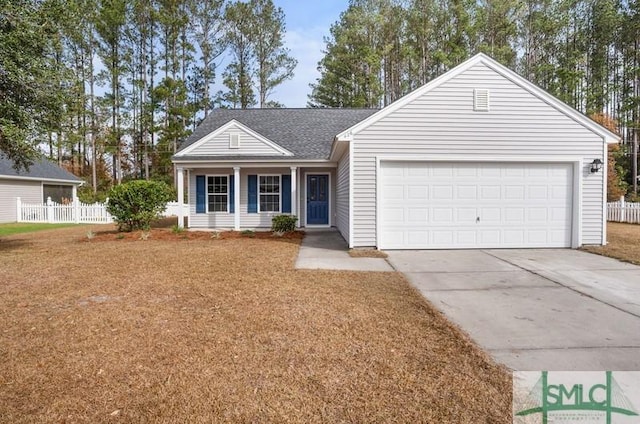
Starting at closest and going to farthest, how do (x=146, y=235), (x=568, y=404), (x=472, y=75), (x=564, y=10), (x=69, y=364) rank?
(x=568, y=404), (x=69, y=364), (x=472, y=75), (x=146, y=235), (x=564, y=10)

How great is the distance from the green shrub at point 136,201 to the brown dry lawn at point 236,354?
20.9 ft

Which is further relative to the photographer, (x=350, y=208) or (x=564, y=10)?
(x=564, y=10)

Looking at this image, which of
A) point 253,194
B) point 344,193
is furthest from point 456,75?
point 253,194

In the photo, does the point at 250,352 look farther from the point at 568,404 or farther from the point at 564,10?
the point at 564,10

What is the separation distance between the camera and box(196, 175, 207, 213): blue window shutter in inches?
566

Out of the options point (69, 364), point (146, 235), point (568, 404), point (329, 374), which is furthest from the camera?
point (146, 235)

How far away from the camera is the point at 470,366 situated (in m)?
3.02

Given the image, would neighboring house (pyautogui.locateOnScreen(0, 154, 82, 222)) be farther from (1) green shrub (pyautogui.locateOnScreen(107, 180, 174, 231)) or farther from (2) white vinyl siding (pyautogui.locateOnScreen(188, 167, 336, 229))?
(2) white vinyl siding (pyautogui.locateOnScreen(188, 167, 336, 229))

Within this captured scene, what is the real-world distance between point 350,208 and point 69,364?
658 cm

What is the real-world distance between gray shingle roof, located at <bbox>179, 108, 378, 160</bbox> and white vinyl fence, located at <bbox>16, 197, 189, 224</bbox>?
5.17 m

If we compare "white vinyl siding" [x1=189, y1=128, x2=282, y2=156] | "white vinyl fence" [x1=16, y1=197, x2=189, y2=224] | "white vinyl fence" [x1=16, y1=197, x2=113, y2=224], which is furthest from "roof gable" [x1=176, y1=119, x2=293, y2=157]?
"white vinyl fence" [x1=16, y1=197, x2=113, y2=224]

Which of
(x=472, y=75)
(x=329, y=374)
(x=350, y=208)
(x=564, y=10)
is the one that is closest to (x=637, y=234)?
(x=472, y=75)

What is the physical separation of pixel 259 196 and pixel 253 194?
0.25 m

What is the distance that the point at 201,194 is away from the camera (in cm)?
1440
